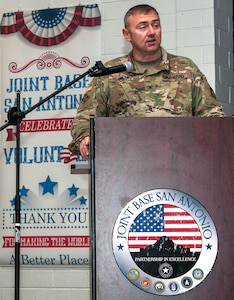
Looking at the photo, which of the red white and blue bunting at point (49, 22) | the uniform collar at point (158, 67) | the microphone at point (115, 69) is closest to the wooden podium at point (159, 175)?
the microphone at point (115, 69)

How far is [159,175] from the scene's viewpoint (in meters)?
2.14

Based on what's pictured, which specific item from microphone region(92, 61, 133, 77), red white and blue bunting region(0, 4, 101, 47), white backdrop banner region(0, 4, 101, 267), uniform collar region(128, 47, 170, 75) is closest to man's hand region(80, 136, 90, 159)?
microphone region(92, 61, 133, 77)

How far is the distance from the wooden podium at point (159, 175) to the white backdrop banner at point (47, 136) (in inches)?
89.3

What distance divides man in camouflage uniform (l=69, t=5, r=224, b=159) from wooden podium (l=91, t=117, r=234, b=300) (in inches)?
20.1

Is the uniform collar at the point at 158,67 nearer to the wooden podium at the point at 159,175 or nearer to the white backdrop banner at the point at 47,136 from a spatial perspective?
the wooden podium at the point at 159,175

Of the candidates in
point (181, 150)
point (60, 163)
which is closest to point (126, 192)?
point (181, 150)

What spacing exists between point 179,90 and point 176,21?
66.2 inches

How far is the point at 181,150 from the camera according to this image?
2.16 m

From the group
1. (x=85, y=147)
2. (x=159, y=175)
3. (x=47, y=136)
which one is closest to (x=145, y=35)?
(x=85, y=147)

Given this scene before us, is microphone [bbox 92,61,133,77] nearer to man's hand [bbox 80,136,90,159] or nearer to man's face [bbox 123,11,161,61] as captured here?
man's face [bbox 123,11,161,61]

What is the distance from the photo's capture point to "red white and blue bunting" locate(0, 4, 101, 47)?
4.54 m

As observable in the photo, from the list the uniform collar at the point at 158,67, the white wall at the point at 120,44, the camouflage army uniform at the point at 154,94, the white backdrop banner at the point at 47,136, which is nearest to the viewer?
the camouflage army uniform at the point at 154,94

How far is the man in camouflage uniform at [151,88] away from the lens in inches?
110

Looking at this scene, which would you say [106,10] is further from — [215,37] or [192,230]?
[192,230]
